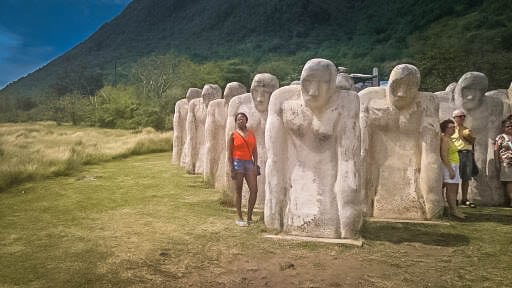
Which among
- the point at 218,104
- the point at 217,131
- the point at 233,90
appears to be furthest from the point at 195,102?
the point at 233,90

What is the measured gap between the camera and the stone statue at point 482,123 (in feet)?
26.0

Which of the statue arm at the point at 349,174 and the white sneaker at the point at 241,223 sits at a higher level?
the statue arm at the point at 349,174

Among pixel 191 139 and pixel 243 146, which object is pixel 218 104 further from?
pixel 243 146

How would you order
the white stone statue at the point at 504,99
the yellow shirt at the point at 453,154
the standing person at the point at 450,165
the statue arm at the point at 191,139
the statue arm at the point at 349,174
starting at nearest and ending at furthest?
the statue arm at the point at 349,174, the standing person at the point at 450,165, the yellow shirt at the point at 453,154, the white stone statue at the point at 504,99, the statue arm at the point at 191,139

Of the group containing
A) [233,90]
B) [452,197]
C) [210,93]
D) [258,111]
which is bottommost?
[452,197]

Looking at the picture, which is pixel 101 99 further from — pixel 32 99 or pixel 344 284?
pixel 344 284

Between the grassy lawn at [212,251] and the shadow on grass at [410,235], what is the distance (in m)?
0.01

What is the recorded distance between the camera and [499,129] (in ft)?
26.1

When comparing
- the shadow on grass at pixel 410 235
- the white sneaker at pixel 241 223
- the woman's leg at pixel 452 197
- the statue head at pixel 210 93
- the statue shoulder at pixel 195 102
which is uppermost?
the statue head at pixel 210 93

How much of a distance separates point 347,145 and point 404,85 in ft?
5.67

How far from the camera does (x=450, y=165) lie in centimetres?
691

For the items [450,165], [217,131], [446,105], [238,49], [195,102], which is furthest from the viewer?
[238,49]

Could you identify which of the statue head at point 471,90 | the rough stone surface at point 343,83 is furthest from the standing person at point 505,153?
the rough stone surface at point 343,83

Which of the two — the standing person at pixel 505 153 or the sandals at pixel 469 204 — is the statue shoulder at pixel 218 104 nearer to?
the sandals at pixel 469 204
